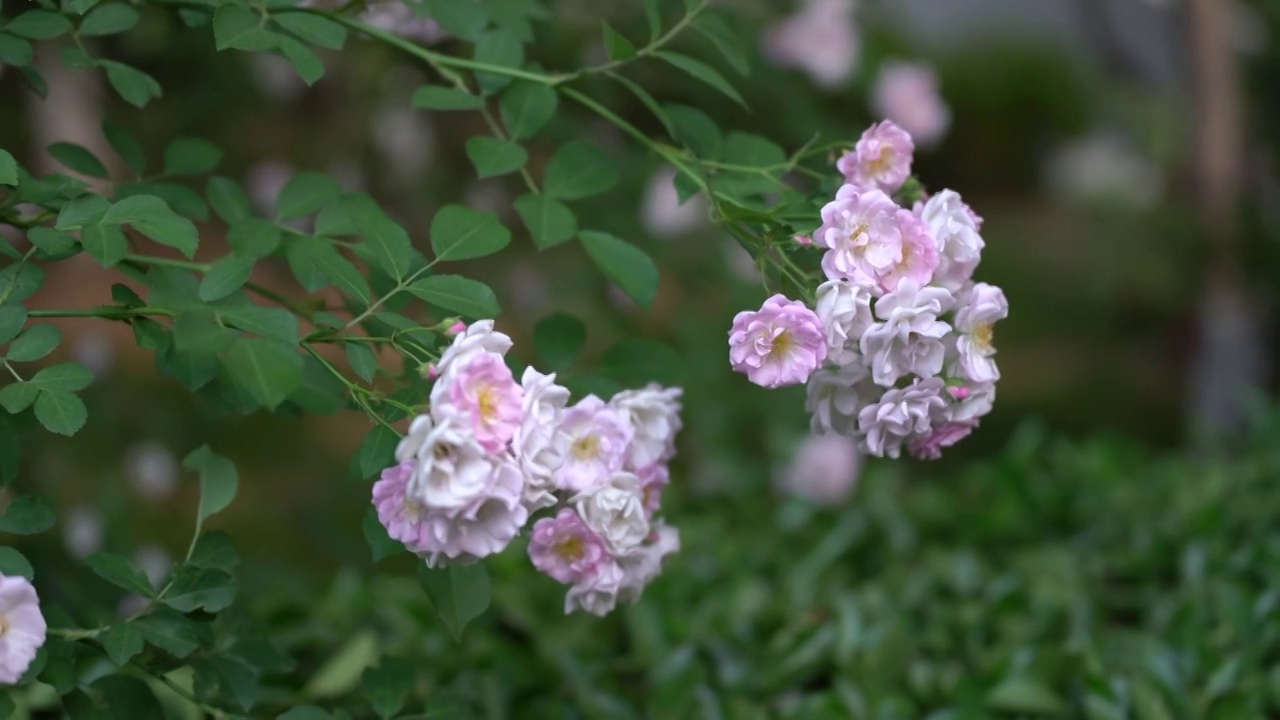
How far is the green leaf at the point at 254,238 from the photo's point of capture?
3.44 ft

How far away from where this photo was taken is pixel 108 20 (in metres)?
1.16

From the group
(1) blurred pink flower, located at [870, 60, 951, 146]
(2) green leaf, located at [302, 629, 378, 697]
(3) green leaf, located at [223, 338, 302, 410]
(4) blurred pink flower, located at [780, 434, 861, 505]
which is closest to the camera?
(3) green leaf, located at [223, 338, 302, 410]

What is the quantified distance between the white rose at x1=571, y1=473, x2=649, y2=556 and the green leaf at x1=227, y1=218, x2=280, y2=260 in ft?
1.14

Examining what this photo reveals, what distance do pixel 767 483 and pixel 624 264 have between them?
1642 mm

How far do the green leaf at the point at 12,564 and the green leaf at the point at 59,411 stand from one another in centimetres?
10

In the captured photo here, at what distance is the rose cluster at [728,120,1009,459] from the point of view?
911mm

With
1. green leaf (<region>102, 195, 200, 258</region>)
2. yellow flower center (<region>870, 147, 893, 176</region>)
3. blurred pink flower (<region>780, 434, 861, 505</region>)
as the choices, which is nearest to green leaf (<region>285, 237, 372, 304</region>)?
green leaf (<region>102, 195, 200, 258</region>)

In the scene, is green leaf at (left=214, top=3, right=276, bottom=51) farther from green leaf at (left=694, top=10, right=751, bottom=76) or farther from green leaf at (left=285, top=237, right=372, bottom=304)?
green leaf at (left=694, top=10, right=751, bottom=76)

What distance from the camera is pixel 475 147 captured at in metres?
1.12

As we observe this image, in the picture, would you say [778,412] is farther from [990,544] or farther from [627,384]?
[627,384]

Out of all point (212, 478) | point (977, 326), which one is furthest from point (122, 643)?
point (977, 326)

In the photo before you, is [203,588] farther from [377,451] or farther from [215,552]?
[377,451]

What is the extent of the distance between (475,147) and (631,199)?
140cm

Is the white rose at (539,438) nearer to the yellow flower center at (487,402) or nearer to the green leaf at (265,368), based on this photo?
the yellow flower center at (487,402)
